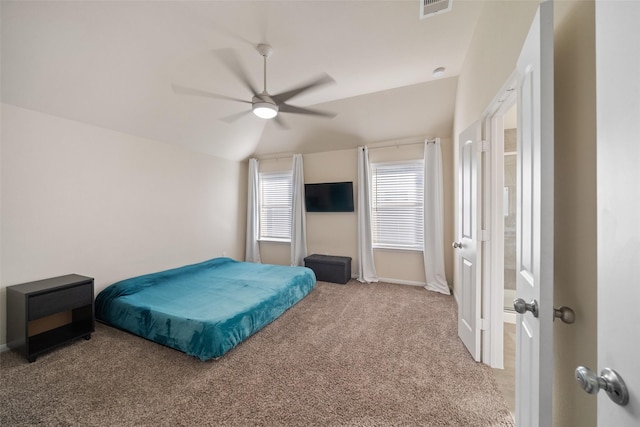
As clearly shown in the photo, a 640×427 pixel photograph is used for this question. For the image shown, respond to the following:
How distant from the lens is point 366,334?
2.59 meters

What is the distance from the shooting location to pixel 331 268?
14.4 ft

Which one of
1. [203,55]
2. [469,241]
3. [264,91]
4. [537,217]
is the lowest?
[469,241]

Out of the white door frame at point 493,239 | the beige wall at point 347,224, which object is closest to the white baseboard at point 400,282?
the beige wall at point 347,224

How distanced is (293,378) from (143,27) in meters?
3.32

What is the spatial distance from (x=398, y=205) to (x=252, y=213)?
3107 millimetres

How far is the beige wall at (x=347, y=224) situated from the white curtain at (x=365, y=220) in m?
0.17

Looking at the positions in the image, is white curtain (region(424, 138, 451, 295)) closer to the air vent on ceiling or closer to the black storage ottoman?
the black storage ottoman

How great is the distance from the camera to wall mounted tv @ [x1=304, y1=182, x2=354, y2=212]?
465 cm

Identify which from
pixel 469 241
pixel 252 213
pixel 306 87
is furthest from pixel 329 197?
pixel 469 241

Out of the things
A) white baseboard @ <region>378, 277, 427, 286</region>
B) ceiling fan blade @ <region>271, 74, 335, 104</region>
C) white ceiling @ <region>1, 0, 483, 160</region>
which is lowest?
white baseboard @ <region>378, 277, 427, 286</region>

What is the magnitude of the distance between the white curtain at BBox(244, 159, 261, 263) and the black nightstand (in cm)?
295

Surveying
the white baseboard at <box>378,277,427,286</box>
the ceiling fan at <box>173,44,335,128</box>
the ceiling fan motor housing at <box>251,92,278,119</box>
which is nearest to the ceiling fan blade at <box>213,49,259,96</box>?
the ceiling fan at <box>173,44,335,128</box>

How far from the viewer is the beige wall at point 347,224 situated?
13.5ft

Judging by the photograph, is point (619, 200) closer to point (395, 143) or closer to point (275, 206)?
point (395, 143)
